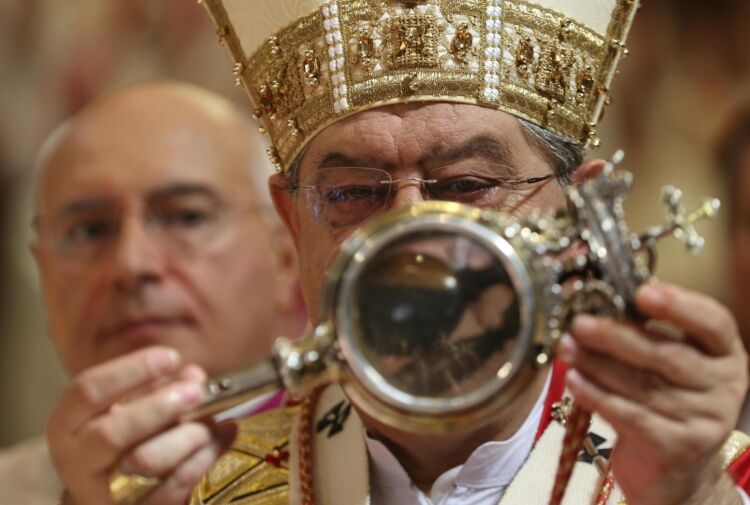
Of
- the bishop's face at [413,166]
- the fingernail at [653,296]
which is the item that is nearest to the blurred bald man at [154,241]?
the bishop's face at [413,166]

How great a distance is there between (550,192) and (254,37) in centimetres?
61

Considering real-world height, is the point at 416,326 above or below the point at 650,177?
above

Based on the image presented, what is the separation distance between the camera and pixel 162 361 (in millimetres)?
1480

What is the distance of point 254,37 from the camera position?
7.06 feet

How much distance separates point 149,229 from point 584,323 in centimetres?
218

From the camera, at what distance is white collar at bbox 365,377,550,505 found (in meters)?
1.95

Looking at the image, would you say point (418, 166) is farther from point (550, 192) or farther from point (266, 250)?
point (266, 250)

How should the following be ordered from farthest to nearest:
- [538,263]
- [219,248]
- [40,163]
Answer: [40,163]
[219,248]
[538,263]

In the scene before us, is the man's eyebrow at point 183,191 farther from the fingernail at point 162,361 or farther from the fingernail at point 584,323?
the fingernail at point 584,323

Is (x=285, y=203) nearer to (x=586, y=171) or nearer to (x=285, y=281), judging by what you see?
(x=586, y=171)

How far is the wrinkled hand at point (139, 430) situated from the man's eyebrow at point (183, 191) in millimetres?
1848

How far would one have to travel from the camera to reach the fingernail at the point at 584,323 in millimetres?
1346

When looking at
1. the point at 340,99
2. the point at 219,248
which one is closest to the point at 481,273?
the point at 340,99

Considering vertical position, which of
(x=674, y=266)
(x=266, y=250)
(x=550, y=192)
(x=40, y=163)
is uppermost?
(x=550, y=192)
